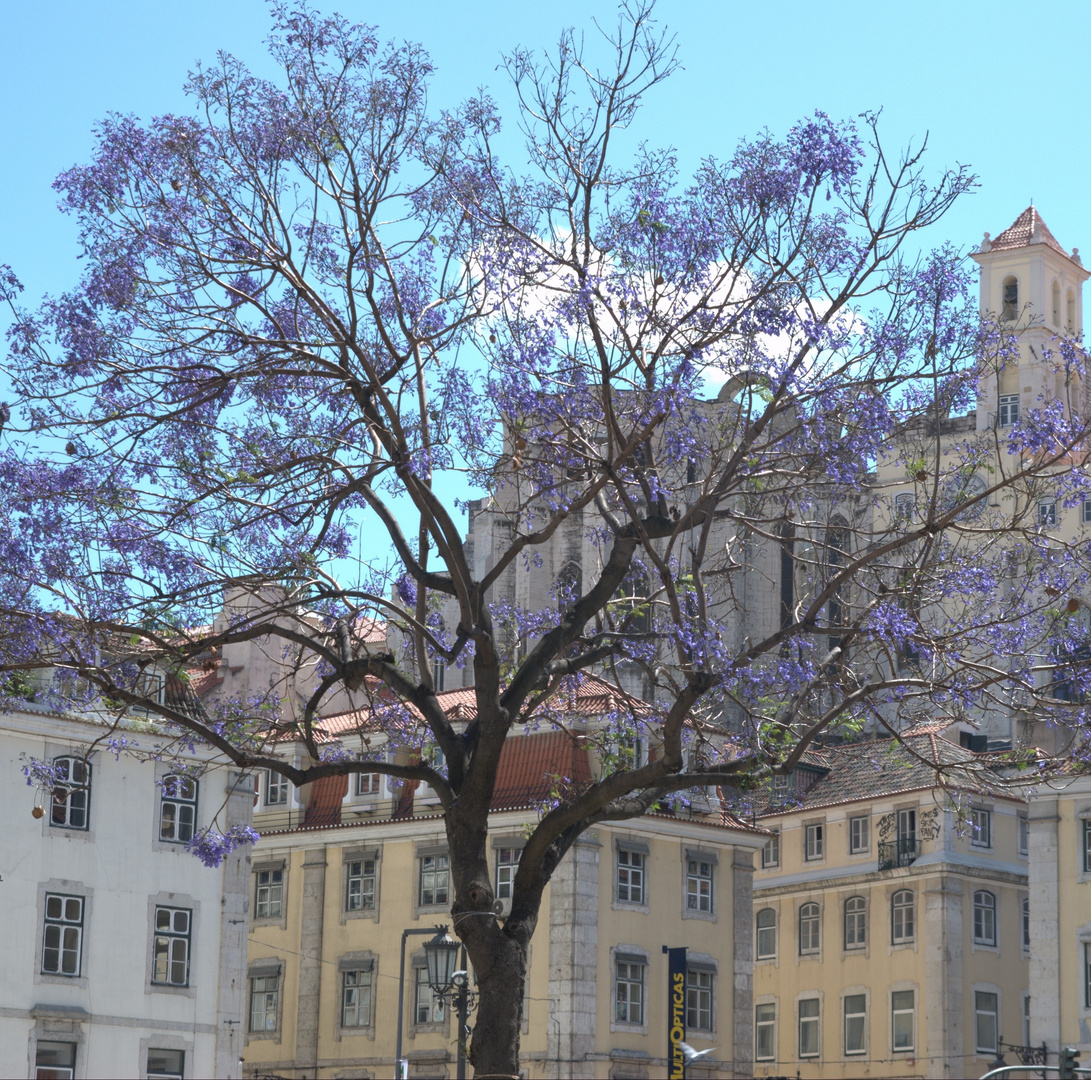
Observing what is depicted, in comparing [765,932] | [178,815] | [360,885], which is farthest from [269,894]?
[765,932]

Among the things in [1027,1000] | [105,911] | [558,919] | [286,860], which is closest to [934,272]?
[105,911]

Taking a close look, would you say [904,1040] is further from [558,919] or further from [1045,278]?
[1045,278]

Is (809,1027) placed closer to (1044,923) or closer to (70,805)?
(1044,923)

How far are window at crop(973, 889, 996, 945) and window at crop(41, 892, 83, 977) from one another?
2283 centimetres

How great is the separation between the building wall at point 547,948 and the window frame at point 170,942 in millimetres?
7234

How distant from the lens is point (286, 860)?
4581cm

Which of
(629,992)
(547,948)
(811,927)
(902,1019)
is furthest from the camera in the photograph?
(811,927)

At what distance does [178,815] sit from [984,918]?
21.3 m

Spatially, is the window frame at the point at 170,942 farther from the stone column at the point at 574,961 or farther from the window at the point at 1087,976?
the window at the point at 1087,976

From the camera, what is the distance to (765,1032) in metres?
50.2

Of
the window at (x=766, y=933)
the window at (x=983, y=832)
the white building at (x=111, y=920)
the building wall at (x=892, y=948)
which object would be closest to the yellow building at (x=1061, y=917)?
the building wall at (x=892, y=948)

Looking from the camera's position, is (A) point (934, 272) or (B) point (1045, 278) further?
(B) point (1045, 278)

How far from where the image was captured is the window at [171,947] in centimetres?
3541

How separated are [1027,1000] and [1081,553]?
35.4m
